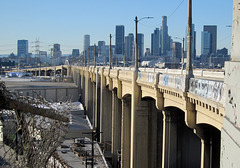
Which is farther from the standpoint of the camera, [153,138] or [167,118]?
[153,138]

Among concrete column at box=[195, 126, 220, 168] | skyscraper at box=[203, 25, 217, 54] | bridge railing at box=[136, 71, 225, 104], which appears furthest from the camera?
skyscraper at box=[203, 25, 217, 54]

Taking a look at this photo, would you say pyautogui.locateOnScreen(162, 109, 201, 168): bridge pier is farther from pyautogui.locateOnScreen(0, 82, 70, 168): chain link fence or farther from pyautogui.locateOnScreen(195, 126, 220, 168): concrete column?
pyautogui.locateOnScreen(0, 82, 70, 168): chain link fence

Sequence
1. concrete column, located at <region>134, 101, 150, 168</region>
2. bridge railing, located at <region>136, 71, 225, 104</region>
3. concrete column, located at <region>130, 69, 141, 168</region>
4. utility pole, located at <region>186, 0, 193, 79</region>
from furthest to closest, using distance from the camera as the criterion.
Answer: concrete column, located at <region>134, 101, 150, 168</region> → concrete column, located at <region>130, 69, 141, 168</region> → utility pole, located at <region>186, 0, 193, 79</region> → bridge railing, located at <region>136, 71, 225, 104</region>

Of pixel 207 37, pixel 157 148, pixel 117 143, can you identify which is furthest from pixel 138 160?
pixel 207 37

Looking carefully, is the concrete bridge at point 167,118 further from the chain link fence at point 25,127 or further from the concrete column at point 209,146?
the chain link fence at point 25,127

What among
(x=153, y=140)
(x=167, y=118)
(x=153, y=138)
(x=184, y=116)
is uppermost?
(x=167, y=118)

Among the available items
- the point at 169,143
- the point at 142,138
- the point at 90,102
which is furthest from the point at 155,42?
the point at 169,143

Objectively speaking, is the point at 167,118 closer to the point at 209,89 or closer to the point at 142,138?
the point at 142,138

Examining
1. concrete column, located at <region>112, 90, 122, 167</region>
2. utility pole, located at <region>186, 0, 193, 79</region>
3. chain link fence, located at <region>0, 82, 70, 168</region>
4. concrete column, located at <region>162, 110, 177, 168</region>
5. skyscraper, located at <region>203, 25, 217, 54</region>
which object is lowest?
concrete column, located at <region>112, 90, 122, 167</region>

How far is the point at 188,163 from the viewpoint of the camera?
24.1 metres

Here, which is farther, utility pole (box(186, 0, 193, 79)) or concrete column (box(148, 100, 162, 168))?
concrete column (box(148, 100, 162, 168))

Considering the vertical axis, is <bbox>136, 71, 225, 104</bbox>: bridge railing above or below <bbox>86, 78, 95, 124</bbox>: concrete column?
above

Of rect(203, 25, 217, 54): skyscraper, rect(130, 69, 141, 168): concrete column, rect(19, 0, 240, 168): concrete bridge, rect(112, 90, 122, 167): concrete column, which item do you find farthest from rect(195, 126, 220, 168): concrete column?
rect(203, 25, 217, 54): skyscraper

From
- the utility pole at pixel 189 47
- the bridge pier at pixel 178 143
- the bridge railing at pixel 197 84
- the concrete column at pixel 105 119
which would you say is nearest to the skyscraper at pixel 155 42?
the concrete column at pixel 105 119
